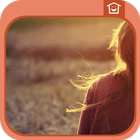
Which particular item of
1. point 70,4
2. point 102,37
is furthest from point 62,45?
point 70,4

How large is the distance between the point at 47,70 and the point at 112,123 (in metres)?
0.91

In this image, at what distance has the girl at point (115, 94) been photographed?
2.11ft

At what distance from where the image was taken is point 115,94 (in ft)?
2.16

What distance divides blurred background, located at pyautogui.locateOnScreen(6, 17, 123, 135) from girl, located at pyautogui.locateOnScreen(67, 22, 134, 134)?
43cm

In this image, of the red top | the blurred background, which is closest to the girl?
the red top

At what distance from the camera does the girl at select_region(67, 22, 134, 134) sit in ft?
2.11

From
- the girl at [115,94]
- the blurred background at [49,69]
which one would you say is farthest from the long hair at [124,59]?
the blurred background at [49,69]

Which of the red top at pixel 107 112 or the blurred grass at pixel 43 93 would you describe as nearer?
the red top at pixel 107 112

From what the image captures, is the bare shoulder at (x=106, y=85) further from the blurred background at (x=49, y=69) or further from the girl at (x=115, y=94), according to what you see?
the blurred background at (x=49, y=69)

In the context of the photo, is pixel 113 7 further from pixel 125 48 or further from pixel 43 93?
pixel 43 93

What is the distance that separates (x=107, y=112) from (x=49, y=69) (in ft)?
2.99

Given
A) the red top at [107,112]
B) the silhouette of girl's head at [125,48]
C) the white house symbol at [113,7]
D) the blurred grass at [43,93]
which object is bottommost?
the blurred grass at [43,93]

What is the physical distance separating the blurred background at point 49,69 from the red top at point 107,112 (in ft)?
1.37

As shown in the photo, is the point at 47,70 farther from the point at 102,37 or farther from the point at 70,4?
the point at 70,4
